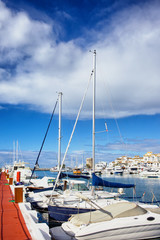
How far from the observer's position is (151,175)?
7850 cm

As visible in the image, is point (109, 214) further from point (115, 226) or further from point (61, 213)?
point (61, 213)

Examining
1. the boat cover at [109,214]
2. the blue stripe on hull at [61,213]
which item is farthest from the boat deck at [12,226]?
the blue stripe on hull at [61,213]

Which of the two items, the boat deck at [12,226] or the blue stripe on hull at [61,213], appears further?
the blue stripe on hull at [61,213]

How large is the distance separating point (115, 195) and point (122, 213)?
8422 mm

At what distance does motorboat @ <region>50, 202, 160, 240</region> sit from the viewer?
997cm

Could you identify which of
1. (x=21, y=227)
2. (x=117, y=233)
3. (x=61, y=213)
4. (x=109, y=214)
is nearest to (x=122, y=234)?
(x=117, y=233)

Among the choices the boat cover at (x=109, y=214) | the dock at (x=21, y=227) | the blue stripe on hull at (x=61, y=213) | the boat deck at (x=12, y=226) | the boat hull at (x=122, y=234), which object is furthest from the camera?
the blue stripe on hull at (x=61, y=213)

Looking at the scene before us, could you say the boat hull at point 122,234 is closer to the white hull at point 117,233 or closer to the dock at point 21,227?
the white hull at point 117,233

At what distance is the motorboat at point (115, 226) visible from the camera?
9969 millimetres

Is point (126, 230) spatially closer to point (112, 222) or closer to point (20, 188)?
point (112, 222)

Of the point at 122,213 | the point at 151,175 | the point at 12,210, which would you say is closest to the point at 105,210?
the point at 122,213

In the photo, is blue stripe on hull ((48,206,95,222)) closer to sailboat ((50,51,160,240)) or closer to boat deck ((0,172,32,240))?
sailboat ((50,51,160,240))

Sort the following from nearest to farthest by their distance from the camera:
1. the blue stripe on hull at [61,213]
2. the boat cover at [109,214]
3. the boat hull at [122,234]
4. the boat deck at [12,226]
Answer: the boat deck at [12,226]
the boat hull at [122,234]
the boat cover at [109,214]
the blue stripe on hull at [61,213]

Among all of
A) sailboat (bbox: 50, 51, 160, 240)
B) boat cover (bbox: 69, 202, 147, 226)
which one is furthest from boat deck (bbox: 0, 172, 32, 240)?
boat cover (bbox: 69, 202, 147, 226)
